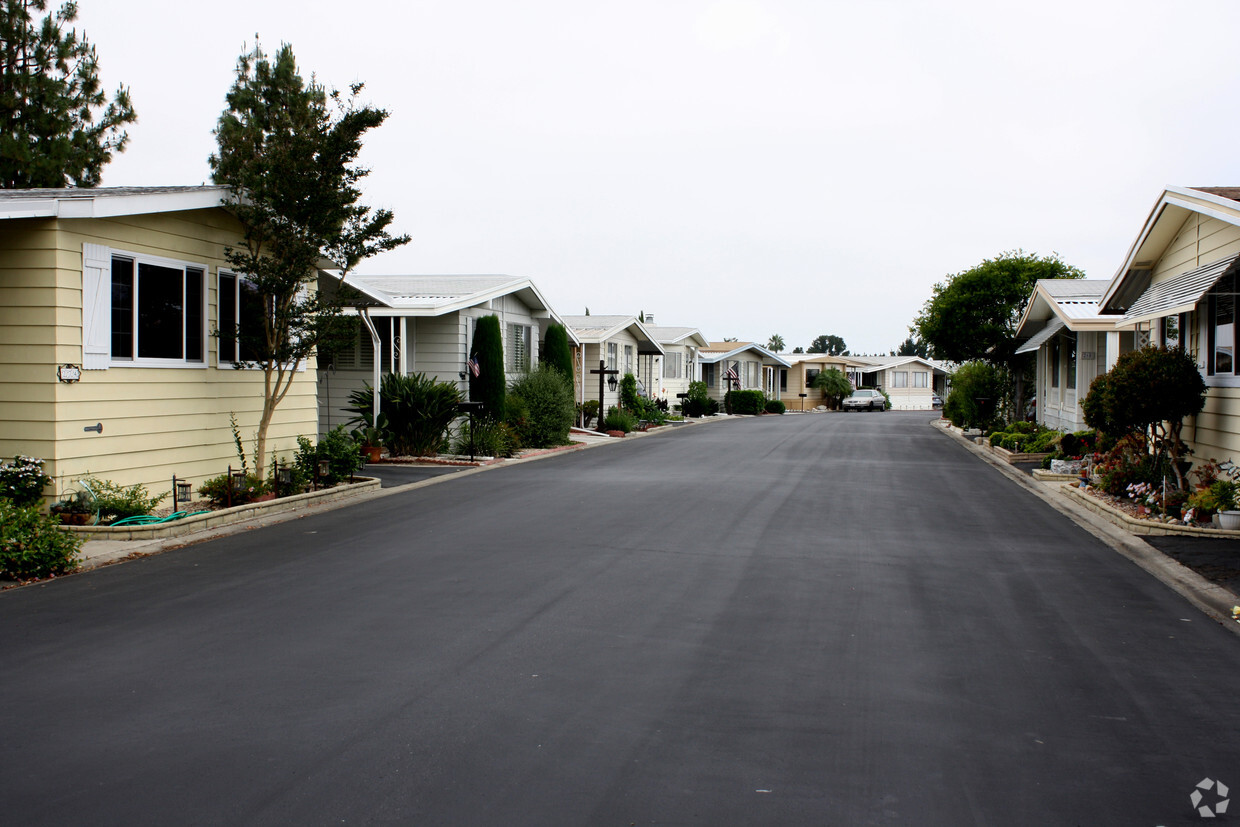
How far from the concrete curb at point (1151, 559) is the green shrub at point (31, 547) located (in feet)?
30.4

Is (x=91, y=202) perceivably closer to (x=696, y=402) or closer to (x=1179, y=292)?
(x=1179, y=292)

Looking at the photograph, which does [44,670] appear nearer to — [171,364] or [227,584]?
[227,584]

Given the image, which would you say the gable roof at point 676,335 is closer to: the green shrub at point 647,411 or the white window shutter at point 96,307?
the green shrub at point 647,411

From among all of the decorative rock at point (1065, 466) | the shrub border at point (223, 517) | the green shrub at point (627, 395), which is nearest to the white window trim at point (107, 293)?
the shrub border at point (223, 517)

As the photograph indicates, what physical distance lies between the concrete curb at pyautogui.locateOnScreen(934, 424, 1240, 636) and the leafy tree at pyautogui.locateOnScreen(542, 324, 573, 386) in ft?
46.3

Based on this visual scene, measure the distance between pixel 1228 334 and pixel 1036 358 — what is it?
18.3 m

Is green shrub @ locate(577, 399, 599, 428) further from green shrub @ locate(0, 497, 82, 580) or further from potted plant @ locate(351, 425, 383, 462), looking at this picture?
green shrub @ locate(0, 497, 82, 580)

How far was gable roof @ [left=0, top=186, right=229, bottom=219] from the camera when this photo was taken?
9586mm

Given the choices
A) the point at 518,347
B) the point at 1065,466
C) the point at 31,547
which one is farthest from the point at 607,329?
the point at 31,547

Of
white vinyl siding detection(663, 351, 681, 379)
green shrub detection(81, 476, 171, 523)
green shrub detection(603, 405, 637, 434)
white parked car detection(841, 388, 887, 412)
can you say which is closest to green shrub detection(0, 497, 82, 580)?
green shrub detection(81, 476, 171, 523)

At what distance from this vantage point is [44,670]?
5727 mm

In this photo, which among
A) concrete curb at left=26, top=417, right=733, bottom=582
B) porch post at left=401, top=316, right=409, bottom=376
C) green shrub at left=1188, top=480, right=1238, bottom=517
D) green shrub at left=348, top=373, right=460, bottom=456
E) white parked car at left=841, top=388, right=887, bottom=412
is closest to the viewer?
concrete curb at left=26, top=417, right=733, bottom=582

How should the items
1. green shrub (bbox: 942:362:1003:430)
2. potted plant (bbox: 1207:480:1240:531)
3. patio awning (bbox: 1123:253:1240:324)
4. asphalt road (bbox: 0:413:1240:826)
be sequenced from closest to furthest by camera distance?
asphalt road (bbox: 0:413:1240:826)
potted plant (bbox: 1207:480:1240:531)
patio awning (bbox: 1123:253:1240:324)
green shrub (bbox: 942:362:1003:430)

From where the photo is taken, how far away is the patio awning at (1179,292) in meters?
11.2
